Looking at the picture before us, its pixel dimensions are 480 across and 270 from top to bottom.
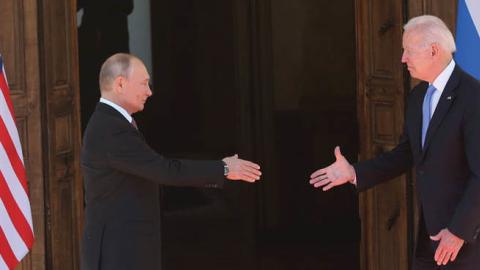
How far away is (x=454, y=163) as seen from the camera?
512cm

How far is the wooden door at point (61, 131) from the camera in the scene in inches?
260

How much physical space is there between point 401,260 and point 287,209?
6.27ft

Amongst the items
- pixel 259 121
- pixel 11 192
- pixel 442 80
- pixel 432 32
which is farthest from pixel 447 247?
pixel 259 121

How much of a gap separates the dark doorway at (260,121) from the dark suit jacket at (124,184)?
9.37ft

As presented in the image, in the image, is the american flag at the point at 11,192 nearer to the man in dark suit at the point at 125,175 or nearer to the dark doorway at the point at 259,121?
the man in dark suit at the point at 125,175

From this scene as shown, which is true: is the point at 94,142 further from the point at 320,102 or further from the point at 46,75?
the point at 320,102

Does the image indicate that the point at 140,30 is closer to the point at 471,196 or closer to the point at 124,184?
the point at 124,184

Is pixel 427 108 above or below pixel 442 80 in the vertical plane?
below

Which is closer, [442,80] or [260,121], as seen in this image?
[442,80]

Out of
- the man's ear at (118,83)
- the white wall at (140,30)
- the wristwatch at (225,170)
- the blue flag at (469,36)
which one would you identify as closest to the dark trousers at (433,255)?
the wristwatch at (225,170)

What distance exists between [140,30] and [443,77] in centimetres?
337

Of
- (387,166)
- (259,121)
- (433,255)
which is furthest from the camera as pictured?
(259,121)

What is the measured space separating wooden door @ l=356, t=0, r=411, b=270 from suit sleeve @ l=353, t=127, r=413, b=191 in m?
1.08

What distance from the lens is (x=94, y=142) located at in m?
5.40
